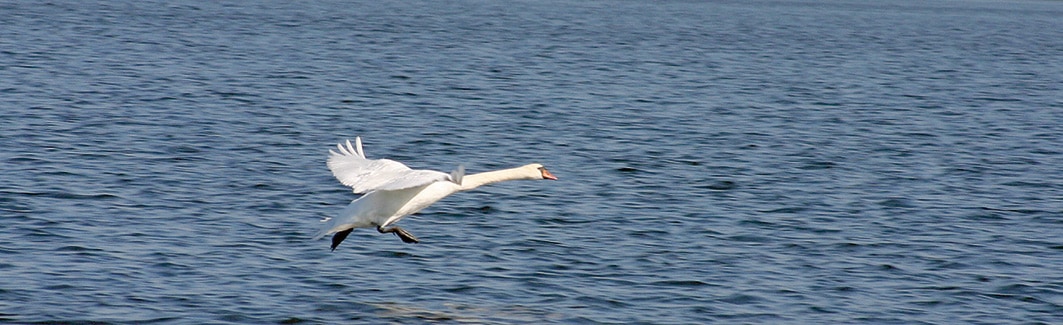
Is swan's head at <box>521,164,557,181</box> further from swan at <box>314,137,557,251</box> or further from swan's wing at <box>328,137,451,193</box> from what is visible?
swan's wing at <box>328,137,451,193</box>

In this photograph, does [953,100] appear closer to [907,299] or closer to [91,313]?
[907,299]

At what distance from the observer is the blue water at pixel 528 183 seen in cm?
1157

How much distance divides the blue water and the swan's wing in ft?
3.19

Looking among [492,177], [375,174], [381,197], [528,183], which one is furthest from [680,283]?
[528,183]

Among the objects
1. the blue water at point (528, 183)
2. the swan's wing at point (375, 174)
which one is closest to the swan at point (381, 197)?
the swan's wing at point (375, 174)

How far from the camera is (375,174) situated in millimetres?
10844

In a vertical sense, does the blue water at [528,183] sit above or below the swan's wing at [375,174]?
below

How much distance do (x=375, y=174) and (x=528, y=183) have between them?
229 inches

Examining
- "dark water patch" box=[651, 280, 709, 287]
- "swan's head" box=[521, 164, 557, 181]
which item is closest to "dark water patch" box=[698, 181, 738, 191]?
"dark water patch" box=[651, 280, 709, 287]

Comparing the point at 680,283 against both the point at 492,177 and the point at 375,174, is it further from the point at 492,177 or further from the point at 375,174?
the point at 375,174

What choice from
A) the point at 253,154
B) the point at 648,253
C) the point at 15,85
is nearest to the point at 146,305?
the point at 648,253

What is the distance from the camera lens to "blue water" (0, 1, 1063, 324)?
1157 centimetres

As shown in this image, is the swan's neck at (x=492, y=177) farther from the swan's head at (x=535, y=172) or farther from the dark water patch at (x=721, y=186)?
the dark water patch at (x=721, y=186)

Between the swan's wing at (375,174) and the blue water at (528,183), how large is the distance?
A: 974mm
